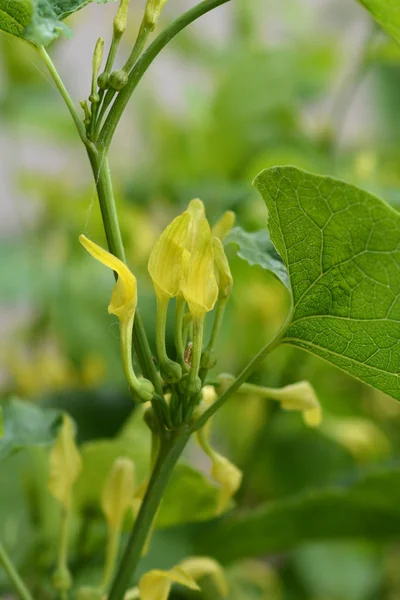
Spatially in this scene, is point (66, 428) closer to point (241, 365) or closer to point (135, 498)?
point (135, 498)

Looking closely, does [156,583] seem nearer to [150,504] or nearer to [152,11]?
[150,504]

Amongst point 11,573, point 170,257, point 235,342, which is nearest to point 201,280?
point 170,257

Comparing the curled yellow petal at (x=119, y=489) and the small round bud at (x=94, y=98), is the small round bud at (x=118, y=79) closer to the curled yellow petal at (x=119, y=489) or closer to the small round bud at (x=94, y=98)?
the small round bud at (x=94, y=98)

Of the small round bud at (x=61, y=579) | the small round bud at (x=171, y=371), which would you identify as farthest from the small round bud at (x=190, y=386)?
the small round bud at (x=61, y=579)

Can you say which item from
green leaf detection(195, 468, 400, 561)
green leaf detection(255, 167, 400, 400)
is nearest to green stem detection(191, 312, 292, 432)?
green leaf detection(255, 167, 400, 400)

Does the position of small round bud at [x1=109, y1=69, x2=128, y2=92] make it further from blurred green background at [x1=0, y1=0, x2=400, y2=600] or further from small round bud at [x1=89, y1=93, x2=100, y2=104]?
blurred green background at [x1=0, y1=0, x2=400, y2=600]

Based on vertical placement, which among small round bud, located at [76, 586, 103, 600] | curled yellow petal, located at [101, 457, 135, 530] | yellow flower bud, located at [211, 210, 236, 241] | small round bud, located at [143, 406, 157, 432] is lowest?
small round bud, located at [76, 586, 103, 600]
